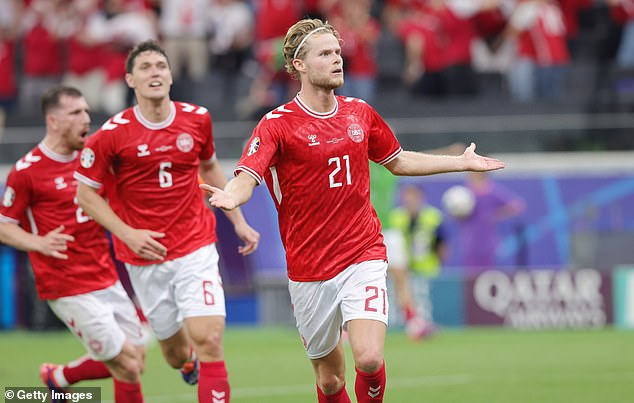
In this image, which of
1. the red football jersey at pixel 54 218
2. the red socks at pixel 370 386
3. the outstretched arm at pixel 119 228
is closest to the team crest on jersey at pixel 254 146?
the outstretched arm at pixel 119 228

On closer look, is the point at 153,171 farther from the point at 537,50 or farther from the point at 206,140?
the point at 537,50

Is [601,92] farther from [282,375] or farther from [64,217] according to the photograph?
[64,217]

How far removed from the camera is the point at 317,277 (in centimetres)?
808

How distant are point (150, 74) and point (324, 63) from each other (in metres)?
1.70

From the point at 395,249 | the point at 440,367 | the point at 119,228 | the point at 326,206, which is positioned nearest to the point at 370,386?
the point at 326,206

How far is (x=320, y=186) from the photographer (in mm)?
8055

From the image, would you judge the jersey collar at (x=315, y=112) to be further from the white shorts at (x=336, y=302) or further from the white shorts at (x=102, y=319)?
the white shorts at (x=102, y=319)

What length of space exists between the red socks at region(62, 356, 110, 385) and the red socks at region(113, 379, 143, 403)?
52cm

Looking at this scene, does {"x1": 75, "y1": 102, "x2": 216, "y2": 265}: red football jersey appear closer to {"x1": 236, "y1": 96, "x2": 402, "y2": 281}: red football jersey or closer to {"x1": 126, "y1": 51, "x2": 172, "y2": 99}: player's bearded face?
{"x1": 126, "y1": 51, "x2": 172, "y2": 99}: player's bearded face

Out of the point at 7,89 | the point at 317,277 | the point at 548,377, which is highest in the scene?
the point at 7,89

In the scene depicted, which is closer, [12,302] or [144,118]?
[144,118]

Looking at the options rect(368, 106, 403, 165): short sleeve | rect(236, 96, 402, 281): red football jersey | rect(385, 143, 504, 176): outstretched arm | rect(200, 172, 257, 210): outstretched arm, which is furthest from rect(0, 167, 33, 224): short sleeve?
rect(385, 143, 504, 176): outstretched arm

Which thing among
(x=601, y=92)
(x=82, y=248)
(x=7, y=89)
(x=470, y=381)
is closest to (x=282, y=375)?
(x=470, y=381)

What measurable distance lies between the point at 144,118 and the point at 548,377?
5168mm
